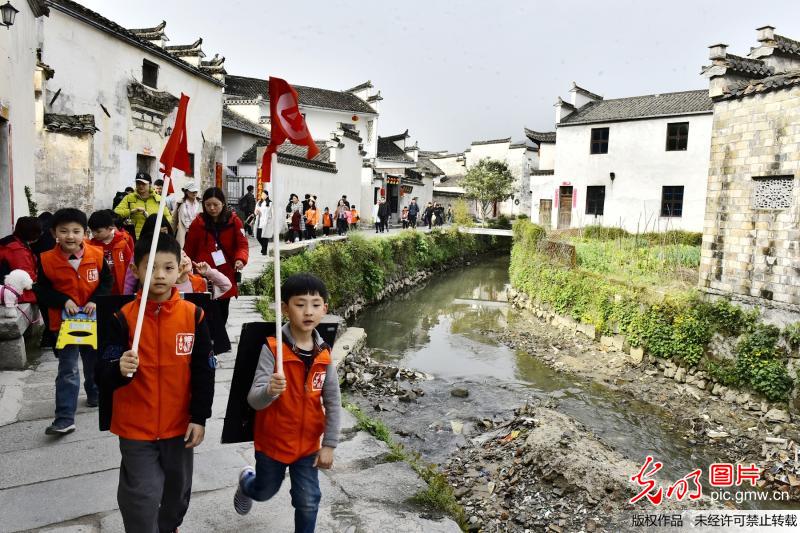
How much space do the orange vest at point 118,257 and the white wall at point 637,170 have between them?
70.3 feet

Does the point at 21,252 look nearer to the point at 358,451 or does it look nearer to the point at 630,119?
the point at 358,451

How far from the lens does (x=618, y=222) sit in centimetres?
2523

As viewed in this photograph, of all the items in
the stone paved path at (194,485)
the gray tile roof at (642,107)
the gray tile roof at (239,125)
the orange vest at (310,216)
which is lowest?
the stone paved path at (194,485)

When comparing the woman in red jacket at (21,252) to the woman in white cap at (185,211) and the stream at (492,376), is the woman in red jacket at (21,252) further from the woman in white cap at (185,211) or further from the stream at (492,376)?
the stream at (492,376)

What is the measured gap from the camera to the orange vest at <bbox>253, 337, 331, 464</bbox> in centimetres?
269

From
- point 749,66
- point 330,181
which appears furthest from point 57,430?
point 330,181

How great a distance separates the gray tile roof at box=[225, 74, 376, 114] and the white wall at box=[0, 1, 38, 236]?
22.5 metres

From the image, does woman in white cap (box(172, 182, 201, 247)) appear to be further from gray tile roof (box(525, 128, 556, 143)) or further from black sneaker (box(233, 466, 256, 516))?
gray tile roof (box(525, 128, 556, 143))

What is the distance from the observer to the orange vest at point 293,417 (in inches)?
106

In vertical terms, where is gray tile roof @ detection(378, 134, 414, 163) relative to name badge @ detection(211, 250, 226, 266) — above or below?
above

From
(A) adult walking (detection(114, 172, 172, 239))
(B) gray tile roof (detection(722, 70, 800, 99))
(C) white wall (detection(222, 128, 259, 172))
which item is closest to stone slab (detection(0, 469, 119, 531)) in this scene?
(A) adult walking (detection(114, 172, 172, 239))

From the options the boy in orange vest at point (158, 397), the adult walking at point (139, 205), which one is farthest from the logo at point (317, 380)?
the adult walking at point (139, 205)

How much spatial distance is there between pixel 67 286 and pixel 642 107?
85.6 ft

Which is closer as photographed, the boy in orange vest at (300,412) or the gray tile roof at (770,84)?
the boy in orange vest at (300,412)
